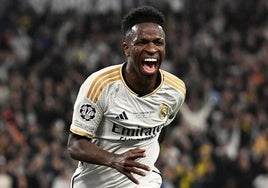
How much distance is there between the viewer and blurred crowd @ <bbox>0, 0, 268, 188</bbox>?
13.6m

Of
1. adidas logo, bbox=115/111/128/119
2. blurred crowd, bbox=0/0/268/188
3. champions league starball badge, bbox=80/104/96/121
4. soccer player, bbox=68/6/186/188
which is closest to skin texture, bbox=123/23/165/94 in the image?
soccer player, bbox=68/6/186/188

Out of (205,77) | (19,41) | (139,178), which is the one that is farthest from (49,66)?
(139,178)

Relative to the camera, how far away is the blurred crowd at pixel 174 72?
44.7ft

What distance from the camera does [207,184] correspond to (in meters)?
13.4

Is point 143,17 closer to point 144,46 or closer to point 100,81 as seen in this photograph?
point 144,46

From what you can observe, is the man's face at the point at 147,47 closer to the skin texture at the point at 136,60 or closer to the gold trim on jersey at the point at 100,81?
the skin texture at the point at 136,60

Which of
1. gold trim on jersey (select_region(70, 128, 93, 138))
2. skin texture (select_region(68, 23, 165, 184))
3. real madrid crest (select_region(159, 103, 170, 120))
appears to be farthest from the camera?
real madrid crest (select_region(159, 103, 170, 120))

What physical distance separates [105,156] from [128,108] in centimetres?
53

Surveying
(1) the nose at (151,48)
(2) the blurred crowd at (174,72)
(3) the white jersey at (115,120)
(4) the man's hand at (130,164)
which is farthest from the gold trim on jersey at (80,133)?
(2) the blurred crowd at (174,72)

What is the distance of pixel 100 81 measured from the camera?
19.7 feet

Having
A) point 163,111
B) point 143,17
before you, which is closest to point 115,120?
point 163,111

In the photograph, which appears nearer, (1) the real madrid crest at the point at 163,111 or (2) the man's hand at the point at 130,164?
(2) the man's hand at the point at 130,164

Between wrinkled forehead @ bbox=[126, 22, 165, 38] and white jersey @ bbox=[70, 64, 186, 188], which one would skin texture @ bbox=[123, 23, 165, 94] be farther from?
white jersey @ bbox=[70, 64, 186, 188]

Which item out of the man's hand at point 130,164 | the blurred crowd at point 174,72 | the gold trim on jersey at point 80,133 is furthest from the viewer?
the blurred crowd at point 174,72
